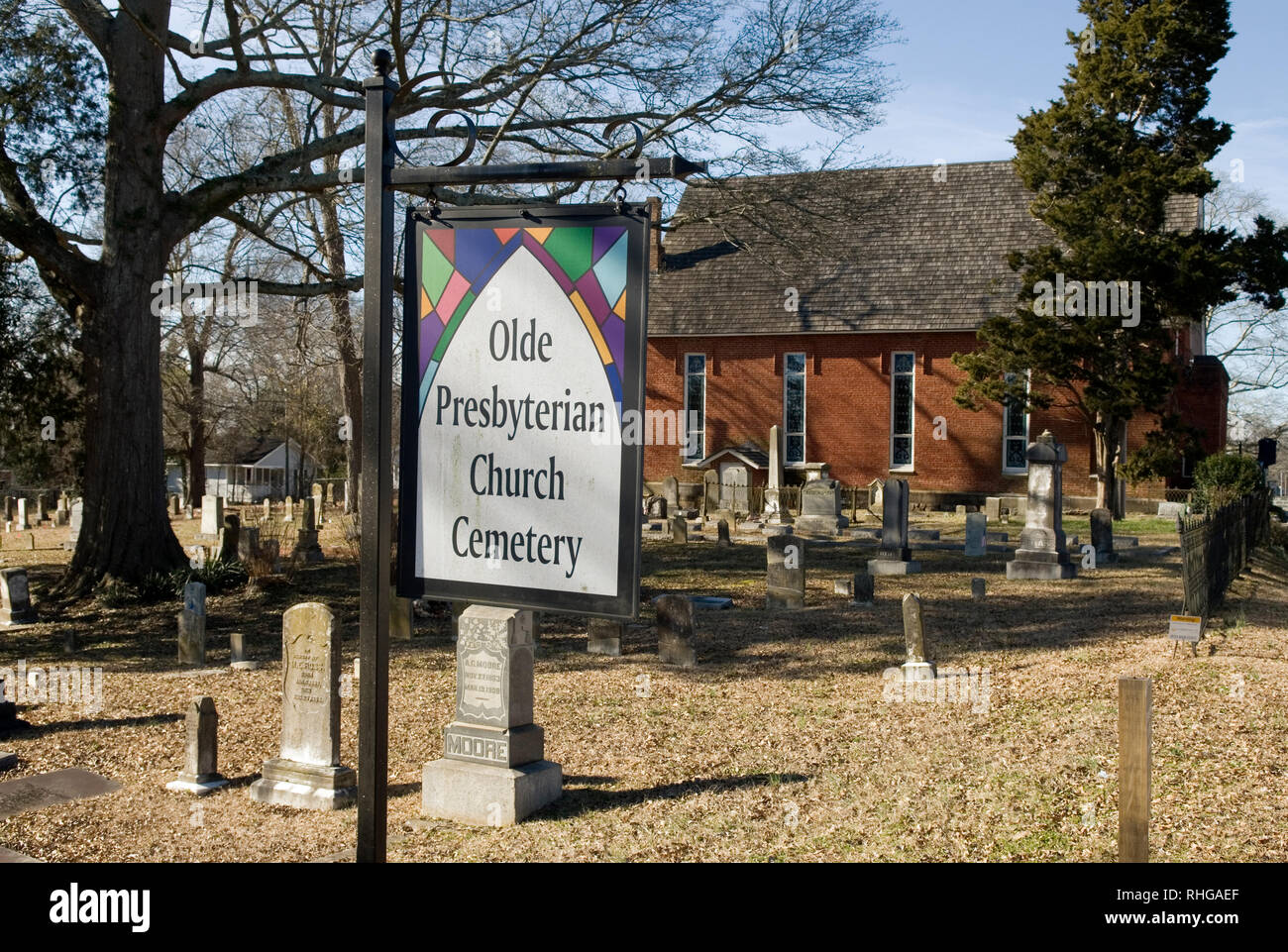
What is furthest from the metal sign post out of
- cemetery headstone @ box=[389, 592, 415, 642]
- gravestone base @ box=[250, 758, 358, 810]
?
cemetery headstone @ box=[389, 592, 415, 642]

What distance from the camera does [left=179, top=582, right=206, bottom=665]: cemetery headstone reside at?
11.4 meters

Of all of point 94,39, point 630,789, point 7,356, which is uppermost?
point 94,39

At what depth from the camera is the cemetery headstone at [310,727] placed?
7125 mm

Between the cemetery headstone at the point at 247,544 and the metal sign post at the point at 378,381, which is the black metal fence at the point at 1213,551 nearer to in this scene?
the metal sign post at the point at 378,381

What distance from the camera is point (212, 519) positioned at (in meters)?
26.5

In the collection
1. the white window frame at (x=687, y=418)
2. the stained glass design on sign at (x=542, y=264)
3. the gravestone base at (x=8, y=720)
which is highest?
the white window frame at (x=687, y=418)

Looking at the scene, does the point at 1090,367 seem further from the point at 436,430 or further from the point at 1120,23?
the point at 436,430

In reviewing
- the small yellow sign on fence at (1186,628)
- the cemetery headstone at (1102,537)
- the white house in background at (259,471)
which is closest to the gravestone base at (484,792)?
the small yellow sign on fence at (1186,628)

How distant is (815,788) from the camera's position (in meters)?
7.05

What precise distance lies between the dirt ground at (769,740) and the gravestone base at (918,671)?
26 centimetres

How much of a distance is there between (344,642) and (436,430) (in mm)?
8894

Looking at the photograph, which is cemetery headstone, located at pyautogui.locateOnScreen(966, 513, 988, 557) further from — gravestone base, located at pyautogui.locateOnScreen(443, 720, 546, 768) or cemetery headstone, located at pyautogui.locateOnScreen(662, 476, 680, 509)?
gravestone base, located at pyautogui.locateOnScreen(443, 720, 546, 768)

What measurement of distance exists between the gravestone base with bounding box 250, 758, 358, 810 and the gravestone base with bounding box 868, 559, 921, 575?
12.1m

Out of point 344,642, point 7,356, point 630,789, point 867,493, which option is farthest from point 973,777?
point 867,493
